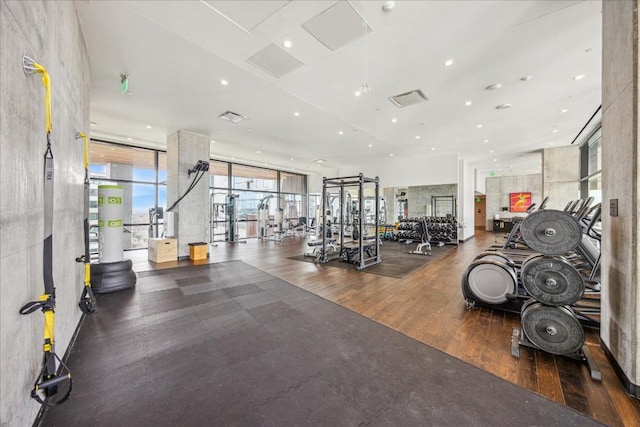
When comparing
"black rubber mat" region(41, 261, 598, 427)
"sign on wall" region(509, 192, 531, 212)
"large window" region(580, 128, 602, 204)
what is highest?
"large window" region(580, 128, 602, 204)

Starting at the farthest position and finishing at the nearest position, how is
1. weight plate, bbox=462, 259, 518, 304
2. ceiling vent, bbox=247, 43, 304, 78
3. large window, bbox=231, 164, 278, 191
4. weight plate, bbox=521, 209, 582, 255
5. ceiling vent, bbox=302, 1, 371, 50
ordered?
1. large window, bbox=231, 164, 278, 191
2. ceiling vent, bbox=247, 43, 304, 78
3. weight plate, bbox=462, 259, 518, 304
4. ceiling vent, bbox=302, 1, 371, 50
5. weight plate, bbox=521, 209, 582, 255

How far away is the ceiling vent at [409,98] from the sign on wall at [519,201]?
1304cm

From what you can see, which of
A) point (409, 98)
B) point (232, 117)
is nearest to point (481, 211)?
point (409, 98)

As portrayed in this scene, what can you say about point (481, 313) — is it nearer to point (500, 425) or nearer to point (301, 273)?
point (500, 425)

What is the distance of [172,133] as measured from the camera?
6.82 meters

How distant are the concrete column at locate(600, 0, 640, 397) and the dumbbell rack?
0.13m

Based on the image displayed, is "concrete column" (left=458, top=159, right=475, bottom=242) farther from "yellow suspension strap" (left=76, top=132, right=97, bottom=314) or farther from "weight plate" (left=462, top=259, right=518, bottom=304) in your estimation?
"yellow suspension strap" (left=76, top=132, right=97, bottom=314)

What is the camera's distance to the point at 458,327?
2.78 meters

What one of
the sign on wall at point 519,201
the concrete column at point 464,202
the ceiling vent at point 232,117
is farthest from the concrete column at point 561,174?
the ceiling vent at point 232,117

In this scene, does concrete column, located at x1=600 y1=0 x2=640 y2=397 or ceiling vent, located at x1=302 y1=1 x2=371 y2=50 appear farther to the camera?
ceiling vent, located at x1=302 y1=1 x2=371 y2=50

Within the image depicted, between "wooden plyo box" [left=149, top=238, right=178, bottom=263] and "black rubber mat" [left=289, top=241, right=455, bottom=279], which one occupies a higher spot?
"wooden plyo box" [left=149, top=238, right=178, bottom=263]

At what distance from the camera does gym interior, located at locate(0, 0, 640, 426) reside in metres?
1.54

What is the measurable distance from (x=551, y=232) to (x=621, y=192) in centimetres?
55

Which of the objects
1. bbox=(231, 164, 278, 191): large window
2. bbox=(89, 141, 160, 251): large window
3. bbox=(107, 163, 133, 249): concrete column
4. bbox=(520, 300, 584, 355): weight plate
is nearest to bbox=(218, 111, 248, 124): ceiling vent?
bbox=(89, 141, 160, 251): large window
